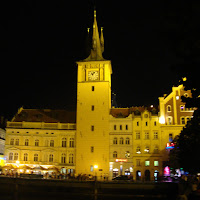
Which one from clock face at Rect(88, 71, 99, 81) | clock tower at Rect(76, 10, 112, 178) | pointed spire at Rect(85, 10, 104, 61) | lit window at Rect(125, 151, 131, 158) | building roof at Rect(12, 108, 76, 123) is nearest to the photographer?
lit window at Rect(125, 151, 131, 158)

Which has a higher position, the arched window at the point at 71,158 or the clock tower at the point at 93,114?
the clock tower at the point at 93,114

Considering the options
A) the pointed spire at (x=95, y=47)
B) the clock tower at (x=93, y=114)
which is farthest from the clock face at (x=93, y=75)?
the pointed spire at (x=95, y=47)

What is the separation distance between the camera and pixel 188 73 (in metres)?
14.8

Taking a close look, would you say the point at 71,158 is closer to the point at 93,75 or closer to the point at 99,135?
the point at 99,135

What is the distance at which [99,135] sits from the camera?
64.6 meters

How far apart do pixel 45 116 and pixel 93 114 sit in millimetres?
11600

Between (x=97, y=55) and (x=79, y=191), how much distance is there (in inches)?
2037

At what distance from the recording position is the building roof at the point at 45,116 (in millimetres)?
68812

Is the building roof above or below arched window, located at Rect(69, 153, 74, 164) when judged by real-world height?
above

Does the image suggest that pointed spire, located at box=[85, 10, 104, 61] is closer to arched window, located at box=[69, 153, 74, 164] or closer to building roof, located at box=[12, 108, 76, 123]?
building roof, located at box=[12, 108, 76, 123]

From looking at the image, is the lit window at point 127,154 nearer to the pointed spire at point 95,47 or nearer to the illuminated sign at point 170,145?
the illuminated sign at point 170,145

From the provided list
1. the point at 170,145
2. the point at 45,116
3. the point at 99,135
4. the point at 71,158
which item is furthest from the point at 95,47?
the point at 170,145

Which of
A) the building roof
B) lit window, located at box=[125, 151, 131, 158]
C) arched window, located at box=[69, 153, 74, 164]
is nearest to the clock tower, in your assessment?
arched window, located at box=[69, 153, 74, 164]

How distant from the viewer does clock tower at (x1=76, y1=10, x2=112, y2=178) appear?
6312 centimetres
